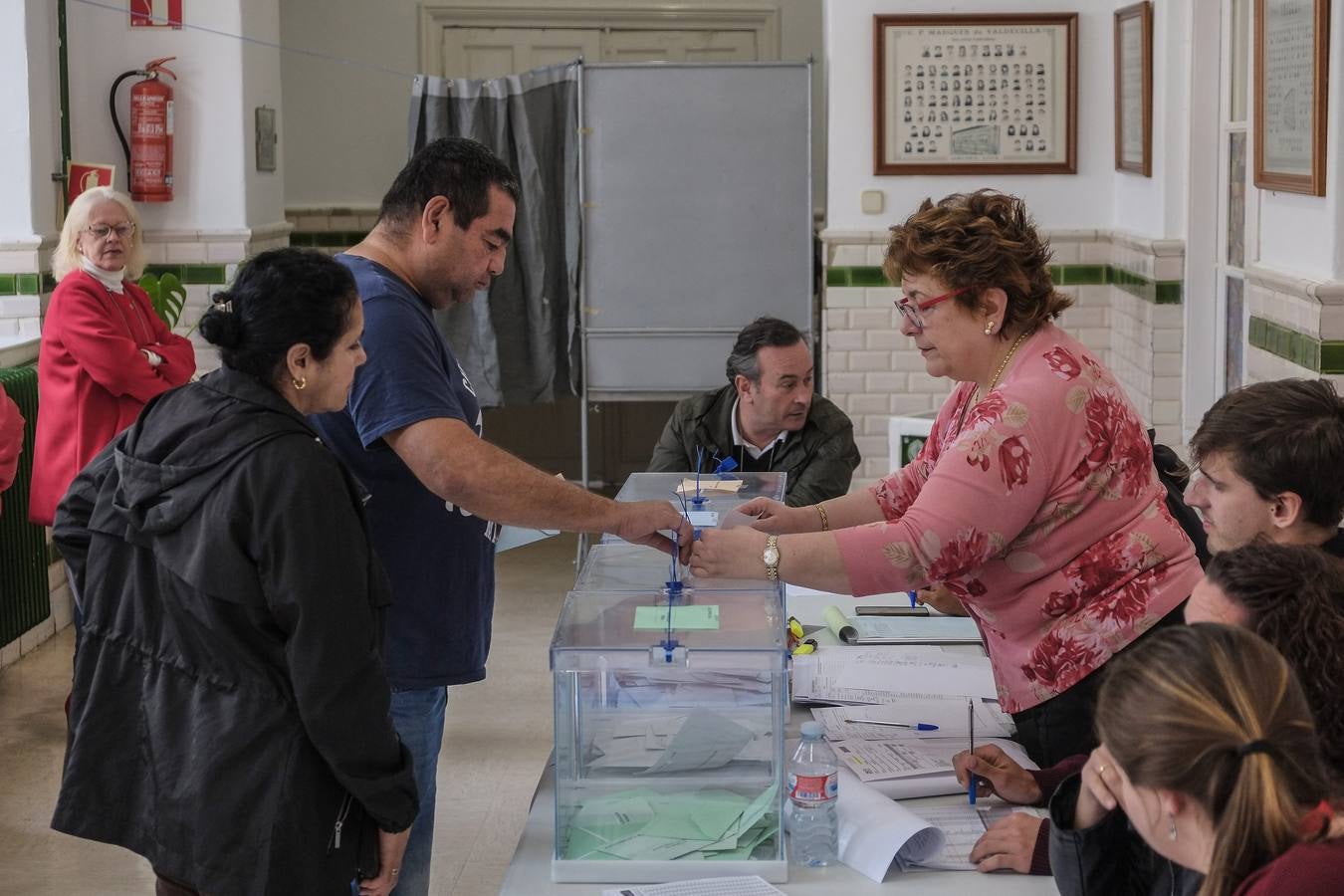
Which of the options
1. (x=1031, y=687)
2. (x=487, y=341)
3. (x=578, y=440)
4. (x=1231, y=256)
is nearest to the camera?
(x=1031, y=687)

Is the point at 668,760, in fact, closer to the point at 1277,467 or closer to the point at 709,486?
the point at 1277,467

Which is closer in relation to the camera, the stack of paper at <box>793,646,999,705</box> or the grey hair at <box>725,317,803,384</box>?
the stack of paper at <box>793,646,999,705</box>

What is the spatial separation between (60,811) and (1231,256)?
13.5 feet

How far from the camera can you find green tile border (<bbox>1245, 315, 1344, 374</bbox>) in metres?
3.57

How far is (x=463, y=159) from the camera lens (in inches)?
93.1

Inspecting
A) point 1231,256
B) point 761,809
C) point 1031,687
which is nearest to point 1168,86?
point 1231,256

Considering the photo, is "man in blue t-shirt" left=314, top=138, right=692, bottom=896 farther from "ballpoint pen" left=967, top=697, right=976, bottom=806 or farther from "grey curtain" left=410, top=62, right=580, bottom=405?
"grey curtain" left=410, top=62, right=580, bottom=405

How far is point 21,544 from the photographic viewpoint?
4949 mm

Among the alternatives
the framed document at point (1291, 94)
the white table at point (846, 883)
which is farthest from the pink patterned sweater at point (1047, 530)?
the framed document at point (1291, 94)

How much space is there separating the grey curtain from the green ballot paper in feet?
15.1

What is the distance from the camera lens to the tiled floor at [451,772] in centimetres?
368

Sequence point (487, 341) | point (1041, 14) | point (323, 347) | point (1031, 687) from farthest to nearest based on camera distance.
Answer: point (487, 341) < point (1041, 14) < point (1031, 687) < point (323, 347)

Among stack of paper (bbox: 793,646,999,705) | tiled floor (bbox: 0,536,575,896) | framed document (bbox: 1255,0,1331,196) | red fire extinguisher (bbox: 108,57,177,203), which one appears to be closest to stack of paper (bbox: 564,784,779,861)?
stack of paper (bbox: 793,646,999,705)

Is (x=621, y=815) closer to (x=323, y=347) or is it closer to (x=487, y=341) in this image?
(x=323, y=347)
